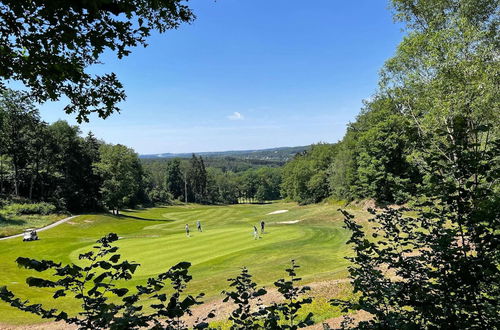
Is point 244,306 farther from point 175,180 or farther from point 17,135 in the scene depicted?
point 175,180

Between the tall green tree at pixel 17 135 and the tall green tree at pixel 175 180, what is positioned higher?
the tall green tree at pixel 17 135

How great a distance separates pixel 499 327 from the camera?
386cm

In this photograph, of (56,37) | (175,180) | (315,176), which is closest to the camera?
(56,37)

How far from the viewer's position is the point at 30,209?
47344 mm

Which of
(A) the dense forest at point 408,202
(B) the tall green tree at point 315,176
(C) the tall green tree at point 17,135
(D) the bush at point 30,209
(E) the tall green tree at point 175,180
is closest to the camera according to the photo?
(A) the dense forest at point 408,202

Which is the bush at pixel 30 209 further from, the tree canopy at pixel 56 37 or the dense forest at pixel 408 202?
the tree canopy at pixel 56 37

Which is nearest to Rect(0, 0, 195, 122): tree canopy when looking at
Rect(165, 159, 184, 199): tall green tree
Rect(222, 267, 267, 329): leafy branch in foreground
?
Rect(222, 267, 267, 329): leafy branch in foreground

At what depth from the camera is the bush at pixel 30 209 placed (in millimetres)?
44941

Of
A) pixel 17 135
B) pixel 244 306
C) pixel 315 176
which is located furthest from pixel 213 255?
pixel 315 176

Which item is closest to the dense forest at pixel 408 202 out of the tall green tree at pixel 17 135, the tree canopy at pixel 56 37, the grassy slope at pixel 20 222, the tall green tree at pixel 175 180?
the tree canopy at pixel 56 37

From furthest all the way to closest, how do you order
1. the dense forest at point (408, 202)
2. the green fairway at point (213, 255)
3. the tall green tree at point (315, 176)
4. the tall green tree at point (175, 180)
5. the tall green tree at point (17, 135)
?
the tall green tree at point (175, 180)
the tall green tree at point (315, 176)
the tall green tree at point (17, 135)
the green fairway at point (213, 255)
the dense forest at point (408, 202)

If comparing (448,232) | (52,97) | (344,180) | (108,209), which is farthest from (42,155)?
(448,232)

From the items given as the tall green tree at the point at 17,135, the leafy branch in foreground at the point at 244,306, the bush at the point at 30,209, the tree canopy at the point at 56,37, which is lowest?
the bush at the point at 30,209

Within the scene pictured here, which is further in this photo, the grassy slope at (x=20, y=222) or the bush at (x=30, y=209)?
the bush at (x=30, y=209)
